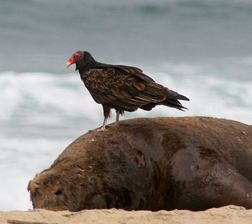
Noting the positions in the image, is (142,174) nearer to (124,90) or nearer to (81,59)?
(124,90)

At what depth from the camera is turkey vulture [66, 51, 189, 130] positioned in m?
11.7

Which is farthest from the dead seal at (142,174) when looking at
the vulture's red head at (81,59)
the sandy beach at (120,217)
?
the vulture's red head at (81,59)

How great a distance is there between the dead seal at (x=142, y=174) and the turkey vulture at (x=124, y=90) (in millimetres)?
457

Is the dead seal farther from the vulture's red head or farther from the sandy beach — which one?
the vulture's red head

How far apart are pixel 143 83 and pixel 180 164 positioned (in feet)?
4.26

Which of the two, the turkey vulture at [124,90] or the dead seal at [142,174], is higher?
the turkey vulture at [124,90]

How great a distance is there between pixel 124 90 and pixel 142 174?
4.11 feet

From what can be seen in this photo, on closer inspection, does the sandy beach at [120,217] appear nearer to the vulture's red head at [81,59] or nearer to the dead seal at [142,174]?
the dead seal at [142,174]

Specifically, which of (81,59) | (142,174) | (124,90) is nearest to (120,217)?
(142,174)

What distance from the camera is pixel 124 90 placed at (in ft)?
38.9

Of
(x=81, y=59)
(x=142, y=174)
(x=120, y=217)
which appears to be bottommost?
(x=120, y=217)

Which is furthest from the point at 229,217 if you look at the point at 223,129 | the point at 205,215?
the point at 223,129

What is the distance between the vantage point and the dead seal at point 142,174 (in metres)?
11.0

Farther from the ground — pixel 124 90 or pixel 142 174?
pixel 124 90
